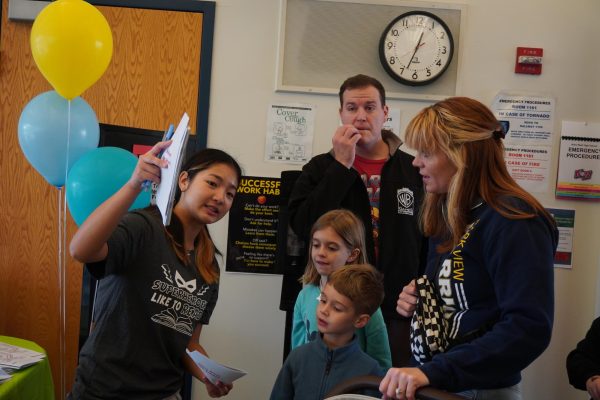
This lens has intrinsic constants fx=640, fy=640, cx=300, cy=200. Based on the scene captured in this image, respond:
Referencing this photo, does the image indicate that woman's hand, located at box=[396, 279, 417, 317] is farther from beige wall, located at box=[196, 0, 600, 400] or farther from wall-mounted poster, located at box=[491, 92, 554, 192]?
wall-mounted poster, located at box=[491, 92, 554, 192]

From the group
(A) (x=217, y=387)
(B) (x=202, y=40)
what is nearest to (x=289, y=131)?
(B) (x=202, y=40)

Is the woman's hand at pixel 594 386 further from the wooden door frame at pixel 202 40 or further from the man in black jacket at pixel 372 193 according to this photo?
the wooden door frame at pixel 202 40

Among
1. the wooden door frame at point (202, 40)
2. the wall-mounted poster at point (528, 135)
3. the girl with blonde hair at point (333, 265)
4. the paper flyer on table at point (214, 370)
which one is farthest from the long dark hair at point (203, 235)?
the wall-mounted poster at point (528, 135)

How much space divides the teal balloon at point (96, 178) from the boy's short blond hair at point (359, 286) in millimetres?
754

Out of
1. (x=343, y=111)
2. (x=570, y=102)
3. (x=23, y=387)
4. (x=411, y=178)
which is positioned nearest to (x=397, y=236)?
(x=411, y=178)

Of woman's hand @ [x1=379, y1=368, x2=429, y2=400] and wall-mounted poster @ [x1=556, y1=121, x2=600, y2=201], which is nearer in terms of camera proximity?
woman's hand @ [x1=379, y1=368, x2=429, y2=400]

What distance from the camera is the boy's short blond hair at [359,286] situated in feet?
6.56

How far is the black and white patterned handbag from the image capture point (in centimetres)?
140

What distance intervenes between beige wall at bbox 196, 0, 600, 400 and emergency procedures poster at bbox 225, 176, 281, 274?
0.16 ft

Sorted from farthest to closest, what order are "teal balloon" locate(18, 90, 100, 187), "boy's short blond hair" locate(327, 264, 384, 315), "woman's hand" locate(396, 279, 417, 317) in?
"teal balloon" locate(18, 90, 100, 187), "boy's short blond hair" locate(327, 264, 384, 315), "woman's hand" locate(396, 279, 417, 317)

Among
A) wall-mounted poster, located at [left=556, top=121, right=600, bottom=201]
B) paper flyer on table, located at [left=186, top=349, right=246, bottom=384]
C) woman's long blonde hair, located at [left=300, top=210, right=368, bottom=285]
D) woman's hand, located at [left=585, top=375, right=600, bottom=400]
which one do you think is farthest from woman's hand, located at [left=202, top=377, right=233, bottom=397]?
wall-mounted poster, located at [left=556, top=121, right=600, bottom=201]

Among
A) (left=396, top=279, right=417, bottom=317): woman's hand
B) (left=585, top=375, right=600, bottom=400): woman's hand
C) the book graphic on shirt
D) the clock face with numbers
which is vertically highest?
the clock face with numbers

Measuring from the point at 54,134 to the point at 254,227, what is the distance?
1.43 meters

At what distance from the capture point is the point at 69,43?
2094mm
